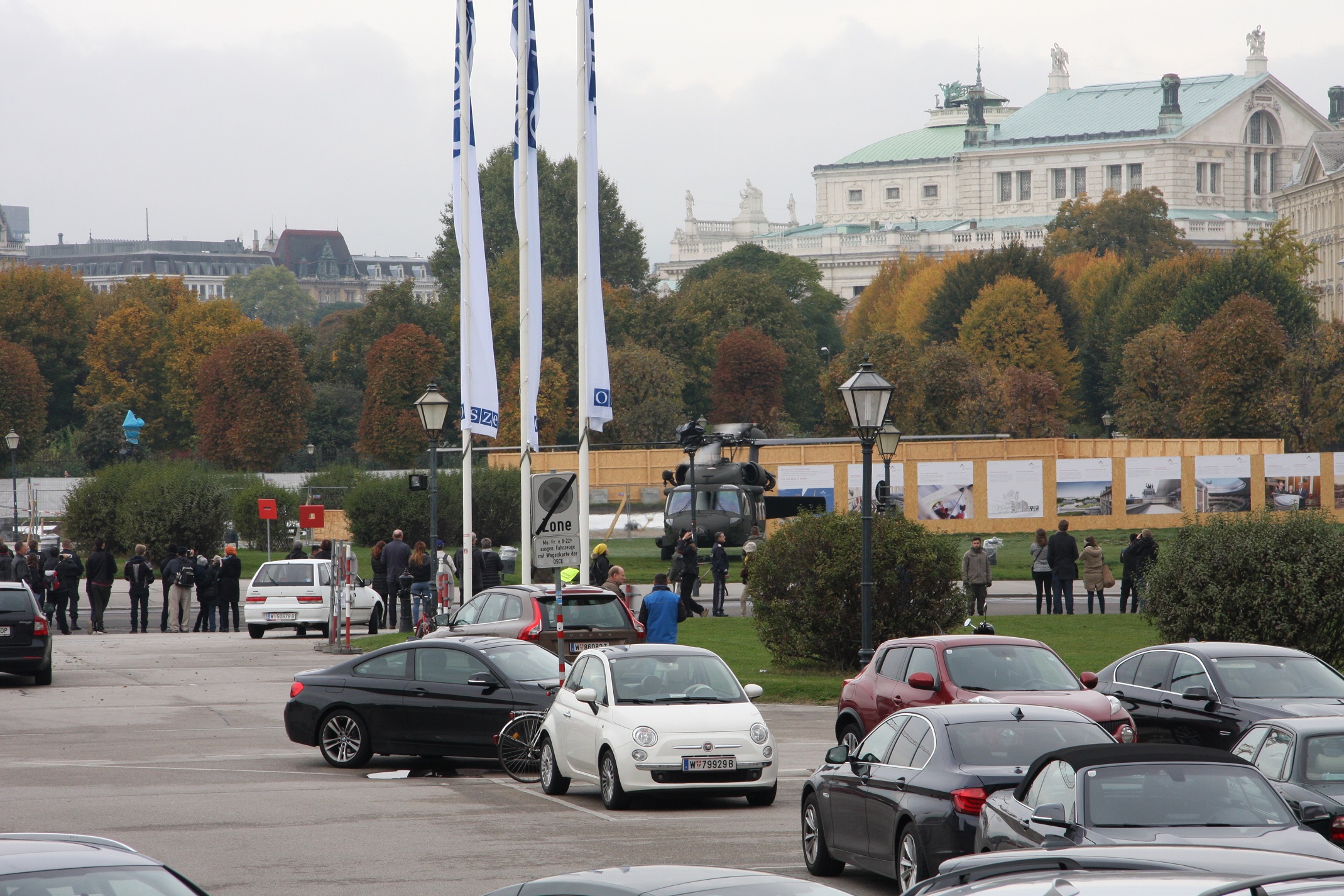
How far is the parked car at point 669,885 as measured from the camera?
5633mm

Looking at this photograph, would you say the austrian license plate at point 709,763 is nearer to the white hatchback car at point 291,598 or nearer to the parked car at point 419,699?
the parked car at point 419,699

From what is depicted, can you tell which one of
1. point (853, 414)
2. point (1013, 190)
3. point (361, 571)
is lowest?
point (361, 571)

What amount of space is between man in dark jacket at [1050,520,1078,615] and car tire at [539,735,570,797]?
1862 cm

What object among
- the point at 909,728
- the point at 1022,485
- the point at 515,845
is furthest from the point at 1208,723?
the point at 1022,485

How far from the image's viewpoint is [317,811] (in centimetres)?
1388

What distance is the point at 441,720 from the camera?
16266mm

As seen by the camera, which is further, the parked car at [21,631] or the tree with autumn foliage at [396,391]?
the tree with autumn foliage at [396,391]

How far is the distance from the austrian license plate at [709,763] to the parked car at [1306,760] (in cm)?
398

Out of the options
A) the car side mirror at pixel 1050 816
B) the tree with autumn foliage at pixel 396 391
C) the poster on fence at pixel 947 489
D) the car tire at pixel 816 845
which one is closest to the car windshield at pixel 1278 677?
the car tire at pixel 816 845

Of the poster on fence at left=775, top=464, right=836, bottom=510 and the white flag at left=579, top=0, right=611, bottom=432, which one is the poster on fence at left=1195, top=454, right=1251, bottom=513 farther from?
the white flag at left=579, top=0, right=611, bottom=432

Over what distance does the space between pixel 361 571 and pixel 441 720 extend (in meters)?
35.8

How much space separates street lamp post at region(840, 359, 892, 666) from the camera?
19641mm

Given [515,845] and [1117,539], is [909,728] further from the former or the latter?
[1117,539]

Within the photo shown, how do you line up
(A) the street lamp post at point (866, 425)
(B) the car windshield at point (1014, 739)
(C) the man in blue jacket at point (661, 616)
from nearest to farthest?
(B) the car windshield at point (1014, 739)
(A) the street lamp post at point (866, 425)
(C) the man in blue jacket at point (661, 616)
